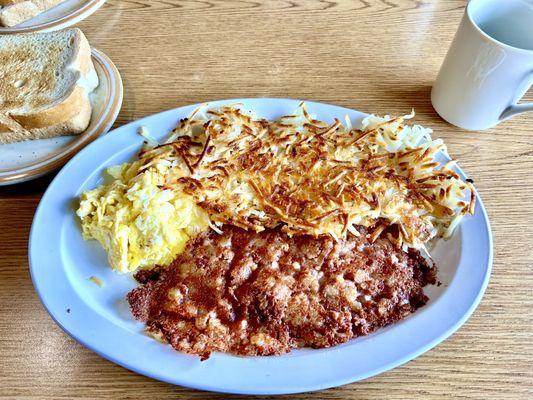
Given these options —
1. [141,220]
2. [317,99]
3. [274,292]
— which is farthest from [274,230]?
[317,99]

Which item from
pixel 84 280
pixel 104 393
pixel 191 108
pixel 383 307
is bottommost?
pixel 104 393

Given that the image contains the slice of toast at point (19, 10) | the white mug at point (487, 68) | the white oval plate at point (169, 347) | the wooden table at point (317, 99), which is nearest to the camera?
the white oval plate at point (169, 347)

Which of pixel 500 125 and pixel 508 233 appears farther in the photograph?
pixel 500 125

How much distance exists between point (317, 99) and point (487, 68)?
1.89ft

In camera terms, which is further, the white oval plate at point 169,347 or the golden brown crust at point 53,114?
the golden brown crust at point 53,114

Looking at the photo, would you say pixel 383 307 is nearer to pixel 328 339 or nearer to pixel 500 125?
pixel 328 339

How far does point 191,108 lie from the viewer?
147 cm

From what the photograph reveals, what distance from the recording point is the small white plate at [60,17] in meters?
1.81

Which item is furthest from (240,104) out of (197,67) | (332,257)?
(332,257)

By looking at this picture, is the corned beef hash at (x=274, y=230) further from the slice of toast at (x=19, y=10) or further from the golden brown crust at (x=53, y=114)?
the slice of toast at (x=19, y=10)

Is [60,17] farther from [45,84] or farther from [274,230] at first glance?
[274,230]

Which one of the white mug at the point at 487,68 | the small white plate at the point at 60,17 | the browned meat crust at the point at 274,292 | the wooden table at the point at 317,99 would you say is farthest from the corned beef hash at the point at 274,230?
the small white plate at the point at 60,17

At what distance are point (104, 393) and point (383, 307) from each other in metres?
0.72

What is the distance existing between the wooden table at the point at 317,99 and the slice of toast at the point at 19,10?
0.56ft
